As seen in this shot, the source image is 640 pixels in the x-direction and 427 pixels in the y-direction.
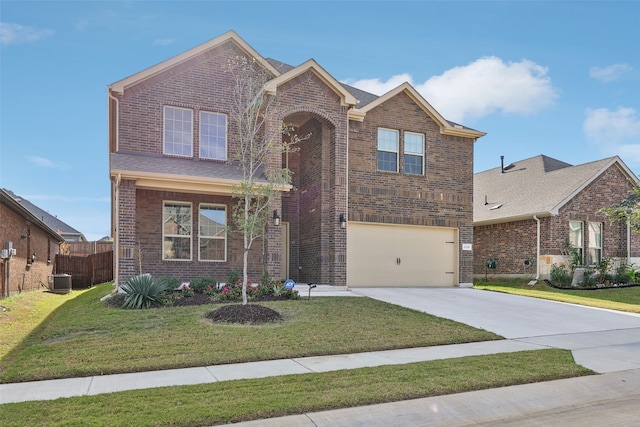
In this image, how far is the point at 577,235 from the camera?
2103 cm

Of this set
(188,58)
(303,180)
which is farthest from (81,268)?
(188,58)

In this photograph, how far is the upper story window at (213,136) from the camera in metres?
Result: 15.7

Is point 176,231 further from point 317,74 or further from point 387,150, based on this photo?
point 387,150

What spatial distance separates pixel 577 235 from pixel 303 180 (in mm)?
12248

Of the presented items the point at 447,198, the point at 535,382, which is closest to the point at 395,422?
the point at 535,382

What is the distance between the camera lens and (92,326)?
9.45 meters

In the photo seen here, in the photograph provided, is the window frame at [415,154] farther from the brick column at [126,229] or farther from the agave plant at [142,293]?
the agave plant at [142,293]

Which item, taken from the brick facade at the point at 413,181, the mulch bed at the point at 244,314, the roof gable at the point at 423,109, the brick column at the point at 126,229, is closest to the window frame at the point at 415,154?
the brick facade at the point at 413,181

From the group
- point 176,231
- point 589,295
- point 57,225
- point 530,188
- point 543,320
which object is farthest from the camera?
point 57,225

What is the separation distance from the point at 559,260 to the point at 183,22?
1676cm

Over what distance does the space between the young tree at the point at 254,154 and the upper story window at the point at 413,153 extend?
449cm

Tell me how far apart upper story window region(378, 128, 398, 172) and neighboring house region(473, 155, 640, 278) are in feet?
22.8

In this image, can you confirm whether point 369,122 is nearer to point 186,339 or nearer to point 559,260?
point 559,260

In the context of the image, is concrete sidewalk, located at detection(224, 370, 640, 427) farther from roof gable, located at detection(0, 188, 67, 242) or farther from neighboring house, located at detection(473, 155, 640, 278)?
neighboring house, located at detection(473, 155, 640, 278)
